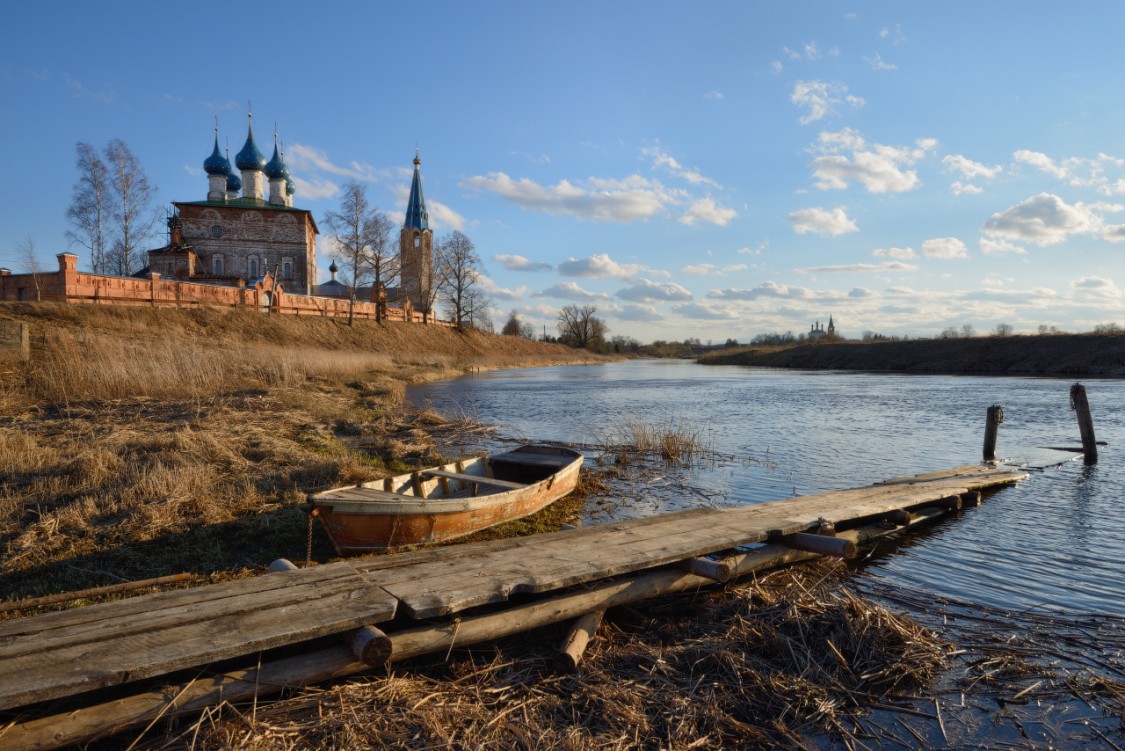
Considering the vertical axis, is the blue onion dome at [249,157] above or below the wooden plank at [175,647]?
above

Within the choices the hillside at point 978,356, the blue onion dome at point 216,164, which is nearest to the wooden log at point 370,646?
the hillside at point 978,356

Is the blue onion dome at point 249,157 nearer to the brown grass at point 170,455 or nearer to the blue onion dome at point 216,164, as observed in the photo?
the blue onion dome at point 216,164

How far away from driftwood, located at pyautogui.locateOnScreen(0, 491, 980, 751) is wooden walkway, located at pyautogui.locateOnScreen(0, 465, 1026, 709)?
13 centimetres

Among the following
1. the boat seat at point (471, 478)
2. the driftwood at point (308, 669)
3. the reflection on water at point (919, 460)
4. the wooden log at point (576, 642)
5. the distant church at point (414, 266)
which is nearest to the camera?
the driftwood at point (308, 669)

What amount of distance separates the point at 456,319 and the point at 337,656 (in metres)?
63.8

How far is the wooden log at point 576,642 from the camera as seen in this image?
4020 mm

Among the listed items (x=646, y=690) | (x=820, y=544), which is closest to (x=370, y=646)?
(x=646, y=690)

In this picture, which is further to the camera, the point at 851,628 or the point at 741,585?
the point at 741,585

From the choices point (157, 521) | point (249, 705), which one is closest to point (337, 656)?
point (249, 705)

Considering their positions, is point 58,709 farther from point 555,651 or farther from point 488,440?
point 488,440

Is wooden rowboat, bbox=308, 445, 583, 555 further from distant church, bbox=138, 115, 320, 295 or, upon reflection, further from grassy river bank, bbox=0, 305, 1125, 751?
distant church, bbox=138, 115, 320, 295

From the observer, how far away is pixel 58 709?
3.21m

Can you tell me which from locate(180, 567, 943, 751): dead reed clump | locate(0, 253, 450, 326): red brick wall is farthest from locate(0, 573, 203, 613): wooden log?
locate(0, 253, 450, 326): red brick wall

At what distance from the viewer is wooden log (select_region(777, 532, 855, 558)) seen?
19.6 feet
